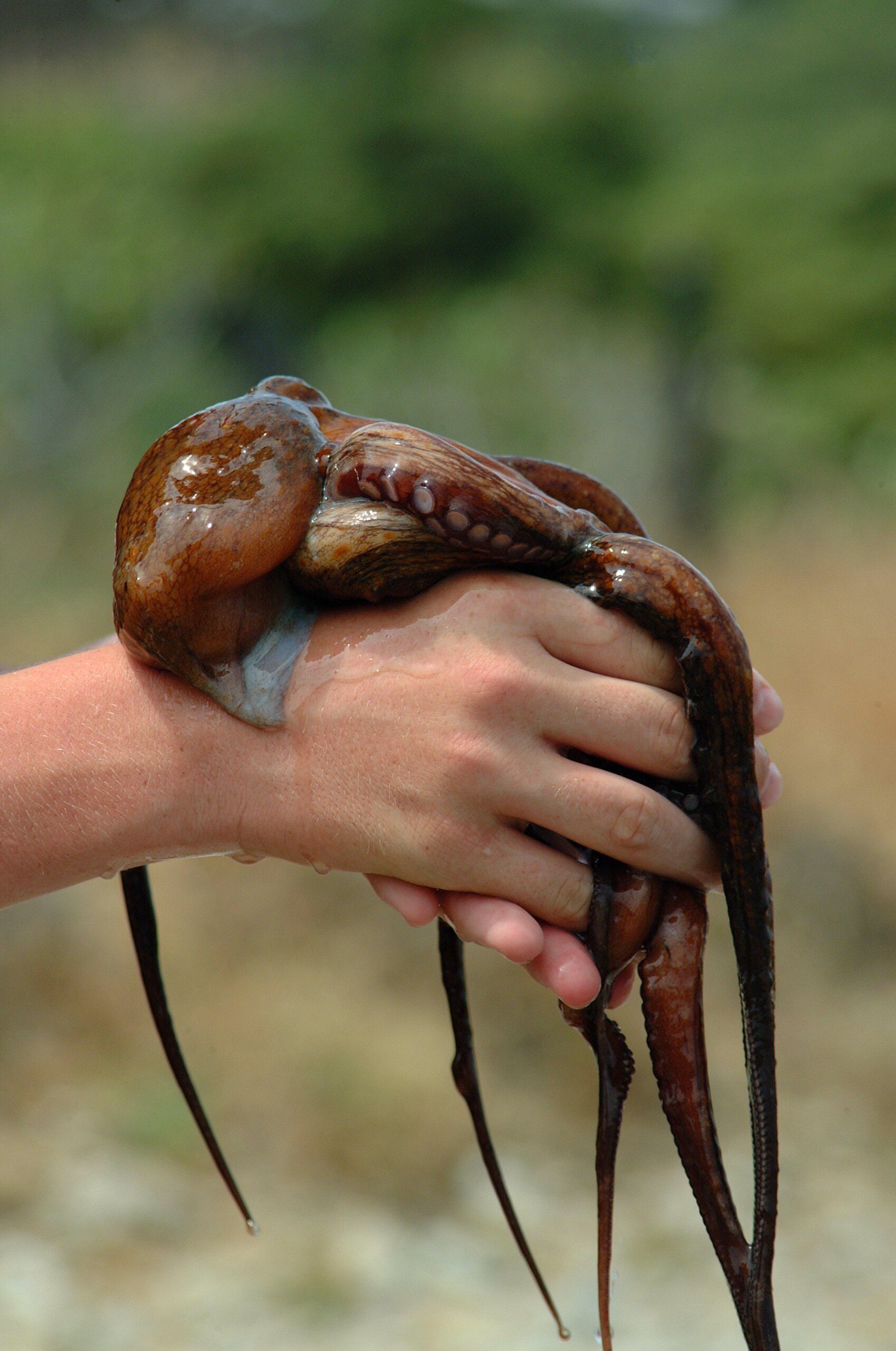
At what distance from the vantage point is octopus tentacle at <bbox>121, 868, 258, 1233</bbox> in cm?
97

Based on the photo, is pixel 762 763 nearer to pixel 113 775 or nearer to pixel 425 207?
pixel 113 775

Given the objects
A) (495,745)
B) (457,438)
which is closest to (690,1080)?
(495,745)

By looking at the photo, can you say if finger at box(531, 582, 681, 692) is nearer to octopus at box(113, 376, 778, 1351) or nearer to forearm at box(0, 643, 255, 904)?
octopus at box(113, 376, 778, 1351)

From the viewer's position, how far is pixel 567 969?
87cm

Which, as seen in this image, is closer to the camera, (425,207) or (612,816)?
(612,816)

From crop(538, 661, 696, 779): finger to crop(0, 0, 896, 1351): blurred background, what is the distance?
3394 mm

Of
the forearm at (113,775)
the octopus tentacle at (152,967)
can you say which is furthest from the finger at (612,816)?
Result: the octopus tentacle at (152,967)

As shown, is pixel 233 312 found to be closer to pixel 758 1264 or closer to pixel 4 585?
pixel 4 585

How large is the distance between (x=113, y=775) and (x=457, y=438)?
7499 millimetres

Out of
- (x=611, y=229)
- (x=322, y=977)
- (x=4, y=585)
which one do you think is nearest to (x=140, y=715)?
(x=322, y=977)

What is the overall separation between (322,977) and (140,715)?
177 inches

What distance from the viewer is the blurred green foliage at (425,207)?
7852 mm

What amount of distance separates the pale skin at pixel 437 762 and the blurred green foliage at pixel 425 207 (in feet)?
22.7

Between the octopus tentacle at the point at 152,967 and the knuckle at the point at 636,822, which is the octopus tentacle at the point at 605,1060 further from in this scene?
the octopus tentacle at the point at 152,967
